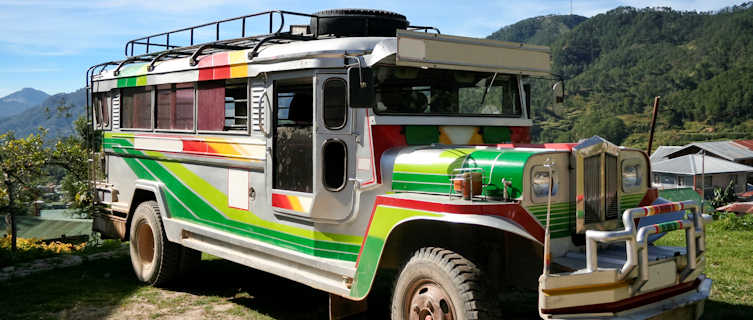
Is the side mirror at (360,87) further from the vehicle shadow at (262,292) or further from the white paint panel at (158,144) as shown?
the white paint panel at (158,144)

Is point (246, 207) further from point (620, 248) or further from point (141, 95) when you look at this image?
point (620, 248)

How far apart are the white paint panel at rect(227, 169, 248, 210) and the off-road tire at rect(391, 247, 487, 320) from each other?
2.45 meters

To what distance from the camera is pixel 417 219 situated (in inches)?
196

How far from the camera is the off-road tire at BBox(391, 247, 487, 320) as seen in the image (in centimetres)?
456

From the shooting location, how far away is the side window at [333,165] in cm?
585

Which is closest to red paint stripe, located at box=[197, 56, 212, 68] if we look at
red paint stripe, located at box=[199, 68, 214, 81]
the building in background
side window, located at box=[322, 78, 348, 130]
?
red paint stripe, located at box=[199, 68, 214, 81]

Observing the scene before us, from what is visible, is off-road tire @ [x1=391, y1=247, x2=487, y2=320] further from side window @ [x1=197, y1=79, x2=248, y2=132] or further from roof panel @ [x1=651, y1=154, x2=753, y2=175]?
roof panel @ [x1=651, y1=154, x2=753, y2=175]

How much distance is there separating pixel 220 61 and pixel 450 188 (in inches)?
141

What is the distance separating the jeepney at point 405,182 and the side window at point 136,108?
41 cm

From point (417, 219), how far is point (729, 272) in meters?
5.11

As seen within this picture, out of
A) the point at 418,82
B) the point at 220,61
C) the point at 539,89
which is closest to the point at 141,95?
the point at 220,61

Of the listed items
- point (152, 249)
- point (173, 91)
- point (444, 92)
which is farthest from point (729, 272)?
point (152, 249)

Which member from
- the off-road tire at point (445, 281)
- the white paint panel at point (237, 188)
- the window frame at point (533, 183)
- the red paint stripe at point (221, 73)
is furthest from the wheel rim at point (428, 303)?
the red paint stripe at point (221, 73)

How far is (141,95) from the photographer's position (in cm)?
897
